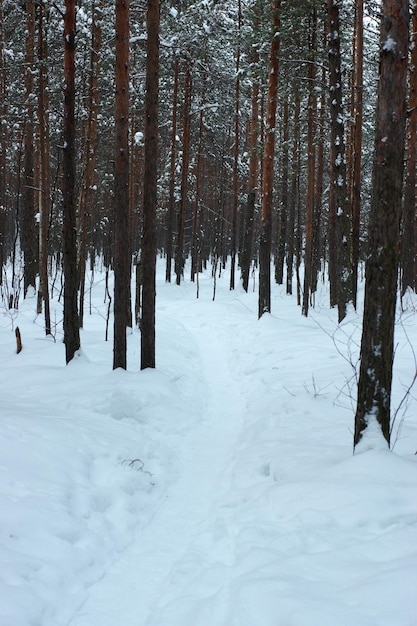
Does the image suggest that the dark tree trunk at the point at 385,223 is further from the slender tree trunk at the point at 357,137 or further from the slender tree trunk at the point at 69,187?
the slender tree trunk at the point at 357,137

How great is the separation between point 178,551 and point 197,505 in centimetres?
81

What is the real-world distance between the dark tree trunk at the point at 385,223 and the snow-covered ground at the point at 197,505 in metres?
0.58

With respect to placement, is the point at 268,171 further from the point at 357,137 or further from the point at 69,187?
the point at 69,187

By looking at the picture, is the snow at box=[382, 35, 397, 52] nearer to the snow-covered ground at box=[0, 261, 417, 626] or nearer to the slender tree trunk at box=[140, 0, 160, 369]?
the snow-covered ground at box=[0, 261, 417, 626]

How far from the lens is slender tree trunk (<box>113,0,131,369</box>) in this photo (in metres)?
7.72

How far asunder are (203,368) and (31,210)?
11.7 metres

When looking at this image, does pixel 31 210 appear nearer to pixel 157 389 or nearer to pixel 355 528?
pixel 157 389

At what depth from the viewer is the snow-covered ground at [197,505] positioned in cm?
293

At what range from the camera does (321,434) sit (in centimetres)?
588

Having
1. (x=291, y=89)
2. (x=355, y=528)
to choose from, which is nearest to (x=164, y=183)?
(x=291, y=89)

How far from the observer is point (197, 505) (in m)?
4.63

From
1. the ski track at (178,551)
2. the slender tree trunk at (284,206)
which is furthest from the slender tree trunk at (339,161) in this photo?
the ski track at (178,551)

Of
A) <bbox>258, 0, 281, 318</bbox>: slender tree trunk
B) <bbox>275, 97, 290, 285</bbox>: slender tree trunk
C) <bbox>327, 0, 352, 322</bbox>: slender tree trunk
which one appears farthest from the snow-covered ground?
<bbox>275, 97, 290, 285</bbox>: slender tree trunk

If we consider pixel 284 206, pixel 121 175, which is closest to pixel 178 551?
pixel 121 175
